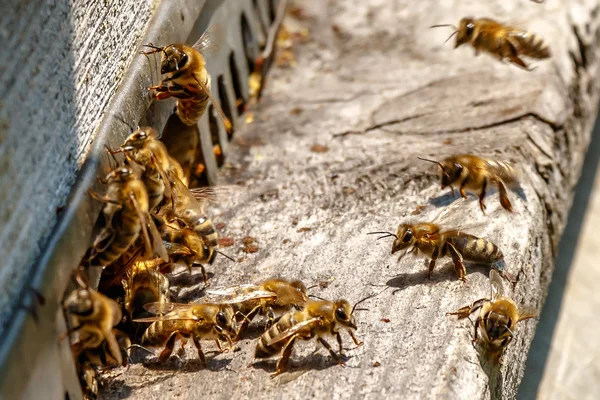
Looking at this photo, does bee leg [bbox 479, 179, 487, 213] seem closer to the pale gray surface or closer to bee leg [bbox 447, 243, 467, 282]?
bee leg [bbox 447, 243, 467, 282]

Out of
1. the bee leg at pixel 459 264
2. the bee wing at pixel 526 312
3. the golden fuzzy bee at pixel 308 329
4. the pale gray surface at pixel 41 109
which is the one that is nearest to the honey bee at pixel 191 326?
the golden fuzzy bee at pixel 308 329

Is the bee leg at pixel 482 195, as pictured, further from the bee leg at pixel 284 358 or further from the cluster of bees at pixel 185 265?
the bee leg at pixel 284 358

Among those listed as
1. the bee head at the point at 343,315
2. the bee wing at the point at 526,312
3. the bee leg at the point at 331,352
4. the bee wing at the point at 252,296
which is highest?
the bee head at the point at 343,315

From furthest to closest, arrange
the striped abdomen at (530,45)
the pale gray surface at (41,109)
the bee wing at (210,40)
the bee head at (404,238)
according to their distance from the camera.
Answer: the striped abdomen at (530,45)
the bee wing at (210,40)
the bee head at (404,238)
the pale gray surface at (41,109)

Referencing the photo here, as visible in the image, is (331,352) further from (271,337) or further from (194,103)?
(194,103)

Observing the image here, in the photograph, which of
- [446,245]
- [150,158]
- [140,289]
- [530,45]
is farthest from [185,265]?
[530,45]

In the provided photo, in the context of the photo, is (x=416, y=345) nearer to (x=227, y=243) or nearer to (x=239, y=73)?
(x=227, y=243)
